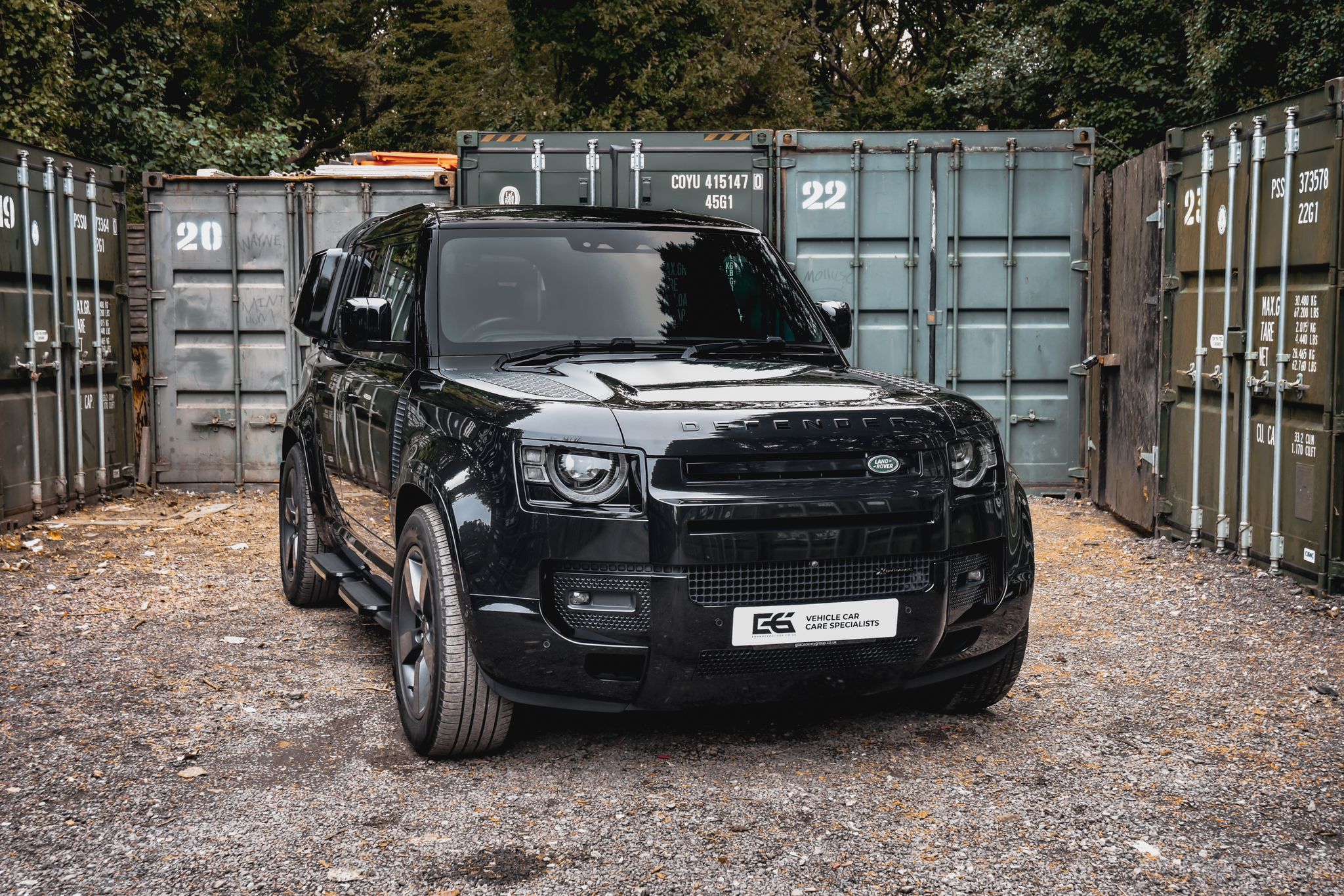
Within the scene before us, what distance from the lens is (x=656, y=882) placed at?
3396 millimetres

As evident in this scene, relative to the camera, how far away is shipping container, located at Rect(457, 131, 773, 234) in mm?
10508

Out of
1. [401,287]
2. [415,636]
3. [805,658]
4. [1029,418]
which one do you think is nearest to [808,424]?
[805,658]

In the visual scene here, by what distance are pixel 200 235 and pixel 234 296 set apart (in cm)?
58

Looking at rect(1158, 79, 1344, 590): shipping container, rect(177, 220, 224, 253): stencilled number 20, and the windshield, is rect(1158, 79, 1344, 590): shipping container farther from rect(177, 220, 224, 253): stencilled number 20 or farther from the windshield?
rect(177, 220, 224, 253): stencilled number 20

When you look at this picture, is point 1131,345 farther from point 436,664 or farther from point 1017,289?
point 436,664

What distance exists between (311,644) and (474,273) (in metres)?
2.13

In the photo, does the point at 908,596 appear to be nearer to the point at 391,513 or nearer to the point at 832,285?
the point at 391,513

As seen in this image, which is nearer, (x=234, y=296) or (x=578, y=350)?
(x=578, y=350)

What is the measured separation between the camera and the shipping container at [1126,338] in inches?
351

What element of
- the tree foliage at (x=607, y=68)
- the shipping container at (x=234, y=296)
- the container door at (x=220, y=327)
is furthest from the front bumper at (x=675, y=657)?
the tree foliage at (x=607, y=68)

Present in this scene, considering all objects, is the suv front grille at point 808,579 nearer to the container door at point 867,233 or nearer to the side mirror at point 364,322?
the side mirror at point 364,322

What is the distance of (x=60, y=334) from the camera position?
1001 centimetres

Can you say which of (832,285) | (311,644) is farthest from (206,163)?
(311,644)

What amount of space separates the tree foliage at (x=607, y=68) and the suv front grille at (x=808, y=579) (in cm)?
1442
